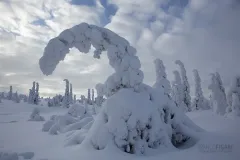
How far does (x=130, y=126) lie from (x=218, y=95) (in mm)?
28451

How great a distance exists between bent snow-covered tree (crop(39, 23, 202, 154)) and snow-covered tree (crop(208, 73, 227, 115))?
24.0 metres

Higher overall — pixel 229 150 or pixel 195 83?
pixel 195 83

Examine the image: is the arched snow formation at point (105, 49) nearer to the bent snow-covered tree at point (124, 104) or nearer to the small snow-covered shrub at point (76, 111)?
the bent snow-covered tree at point (124, 104)

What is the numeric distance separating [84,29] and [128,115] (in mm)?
4429

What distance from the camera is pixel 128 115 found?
8453 mm

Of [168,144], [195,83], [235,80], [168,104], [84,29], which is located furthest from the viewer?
[195,83]

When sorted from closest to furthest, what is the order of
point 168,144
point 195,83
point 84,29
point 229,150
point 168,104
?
1. point 229,150
2. point 168,144
3. point 84,29
4. point 168,104
5. point 195,83

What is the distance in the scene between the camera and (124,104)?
337 inches

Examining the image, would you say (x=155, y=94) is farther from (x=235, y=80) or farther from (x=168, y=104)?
(x=235, y=80)

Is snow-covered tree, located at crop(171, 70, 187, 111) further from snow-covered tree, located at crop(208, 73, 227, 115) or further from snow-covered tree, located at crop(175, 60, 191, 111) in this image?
snow-covered tree, located at crop(208, 73, 227, 115)

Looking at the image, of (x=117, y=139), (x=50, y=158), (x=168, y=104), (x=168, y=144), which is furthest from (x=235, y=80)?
(x=50, y=158)

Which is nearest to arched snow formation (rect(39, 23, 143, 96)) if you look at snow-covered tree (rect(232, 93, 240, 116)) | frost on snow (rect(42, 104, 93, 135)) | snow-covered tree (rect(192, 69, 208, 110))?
frost on snow (rect(42, 104, 93, 135))

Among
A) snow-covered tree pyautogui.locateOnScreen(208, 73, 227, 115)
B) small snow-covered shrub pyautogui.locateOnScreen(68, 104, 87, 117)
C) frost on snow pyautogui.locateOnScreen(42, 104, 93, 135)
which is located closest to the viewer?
frost on snow pyautogui.locateOnScreen(42, 104, 93, 135)

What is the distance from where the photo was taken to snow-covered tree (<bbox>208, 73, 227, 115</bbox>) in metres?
31.7
